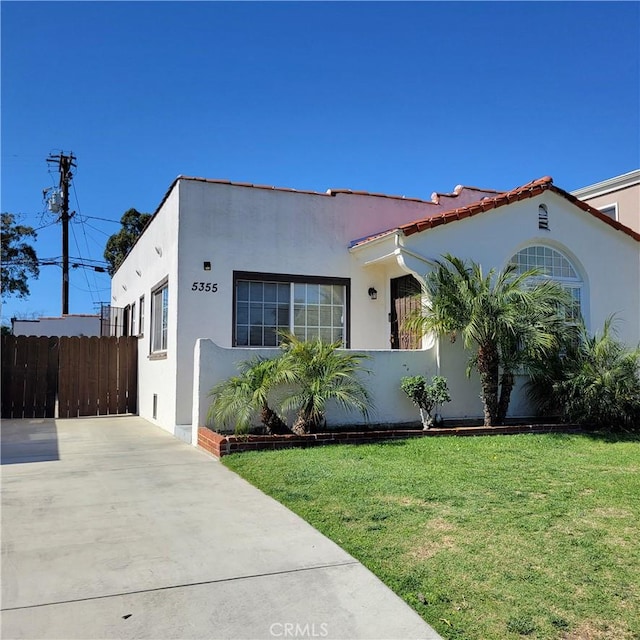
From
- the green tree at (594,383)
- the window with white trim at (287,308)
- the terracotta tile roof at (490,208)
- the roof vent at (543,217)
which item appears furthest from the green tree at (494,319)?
the window with white trim at (287,308)

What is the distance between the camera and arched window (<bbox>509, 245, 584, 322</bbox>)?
466 inches

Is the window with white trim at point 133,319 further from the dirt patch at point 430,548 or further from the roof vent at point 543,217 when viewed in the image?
the dirt patch at point 430,548

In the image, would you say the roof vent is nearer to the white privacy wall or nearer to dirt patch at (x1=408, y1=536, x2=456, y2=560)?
the white privacy wall

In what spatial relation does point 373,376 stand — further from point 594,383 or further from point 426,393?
point 594,383

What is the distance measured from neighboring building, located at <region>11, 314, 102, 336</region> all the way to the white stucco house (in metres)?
14.6

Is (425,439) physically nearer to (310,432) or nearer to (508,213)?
(310,432)

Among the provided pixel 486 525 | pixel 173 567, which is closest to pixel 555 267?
pixel 486 525

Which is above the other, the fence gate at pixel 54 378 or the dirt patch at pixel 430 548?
the fence gate at pixel 54 378

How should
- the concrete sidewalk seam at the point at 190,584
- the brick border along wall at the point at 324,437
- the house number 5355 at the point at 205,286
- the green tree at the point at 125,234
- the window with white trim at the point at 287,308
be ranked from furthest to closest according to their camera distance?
the green tree at the point at 125,234 → the window with white trim at the point at 287,308 → the house number 5355 at the point at 205,286 → the brick border along wall at the point at 324,437 → the concrete sidewalk seam at the point at 190,584

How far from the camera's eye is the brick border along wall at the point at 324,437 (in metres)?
8.09

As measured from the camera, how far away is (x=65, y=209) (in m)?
30.6

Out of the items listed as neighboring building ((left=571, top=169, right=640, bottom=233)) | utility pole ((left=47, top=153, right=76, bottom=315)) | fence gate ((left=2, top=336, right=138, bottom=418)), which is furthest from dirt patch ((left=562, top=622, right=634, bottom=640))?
utility pole ((left=47, top=153, right=76, bottom=315))

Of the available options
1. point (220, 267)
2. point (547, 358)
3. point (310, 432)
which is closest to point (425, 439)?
point (310, 432)

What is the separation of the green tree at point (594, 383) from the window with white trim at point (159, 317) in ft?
24.5
